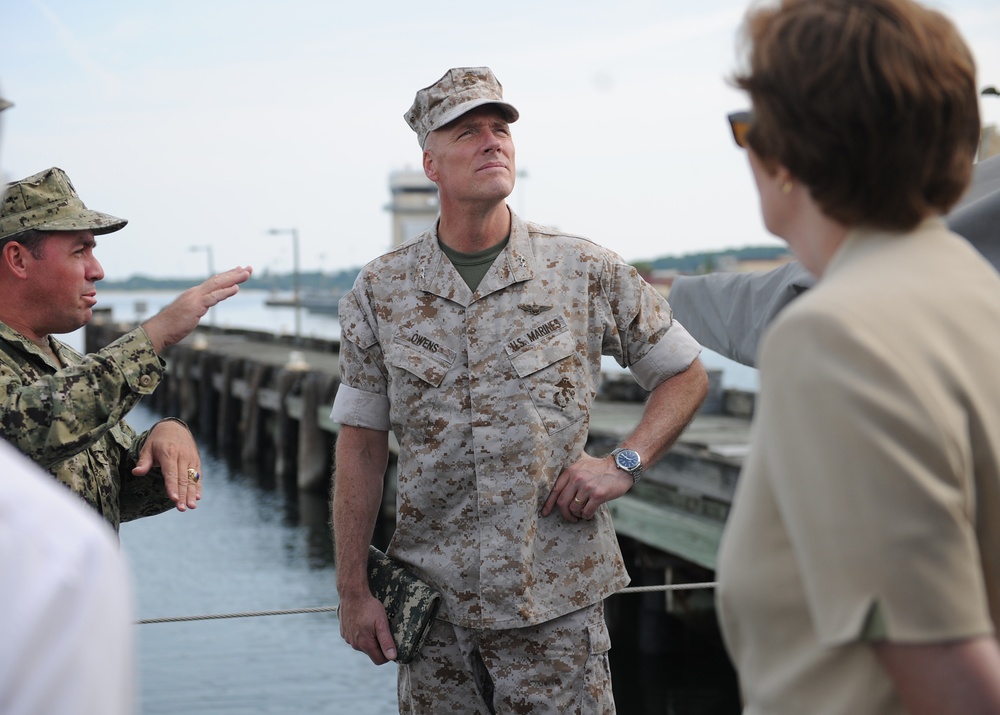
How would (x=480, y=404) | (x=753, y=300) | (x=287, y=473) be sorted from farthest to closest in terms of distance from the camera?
(x=287, y=473) → (x=753, y=300) → (x=480, y=404)

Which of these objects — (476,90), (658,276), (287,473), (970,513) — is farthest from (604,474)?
(658,276)

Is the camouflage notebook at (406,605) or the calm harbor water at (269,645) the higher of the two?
the camouflage notebook at (406,605)

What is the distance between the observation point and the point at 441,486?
2.66 meters

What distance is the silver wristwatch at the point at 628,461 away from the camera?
2701 mm

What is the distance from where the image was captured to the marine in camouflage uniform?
8.53ft

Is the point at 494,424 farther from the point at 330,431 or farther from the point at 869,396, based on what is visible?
the point at 330,431

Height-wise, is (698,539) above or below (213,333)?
above

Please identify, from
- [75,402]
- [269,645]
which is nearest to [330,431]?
[269,645]

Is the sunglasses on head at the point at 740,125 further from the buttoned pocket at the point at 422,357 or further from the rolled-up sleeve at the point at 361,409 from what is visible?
the rolled-up sleeve at the point at 361,409

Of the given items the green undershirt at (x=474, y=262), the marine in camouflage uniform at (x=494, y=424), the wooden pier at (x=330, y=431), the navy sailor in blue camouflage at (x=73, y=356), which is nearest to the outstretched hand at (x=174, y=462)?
the navy sailor in blue camouflage at (x=73, y=356)

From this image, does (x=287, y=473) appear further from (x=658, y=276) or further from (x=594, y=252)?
(x=658, y=276)

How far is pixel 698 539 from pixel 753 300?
7.84m

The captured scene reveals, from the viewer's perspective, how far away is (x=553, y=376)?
266 cm

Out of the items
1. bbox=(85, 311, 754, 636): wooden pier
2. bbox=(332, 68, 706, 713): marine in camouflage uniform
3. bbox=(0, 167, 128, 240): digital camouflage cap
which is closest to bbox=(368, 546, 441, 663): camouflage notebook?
bbox=(332, 68, 706, 713): marine in camouflage uniform
